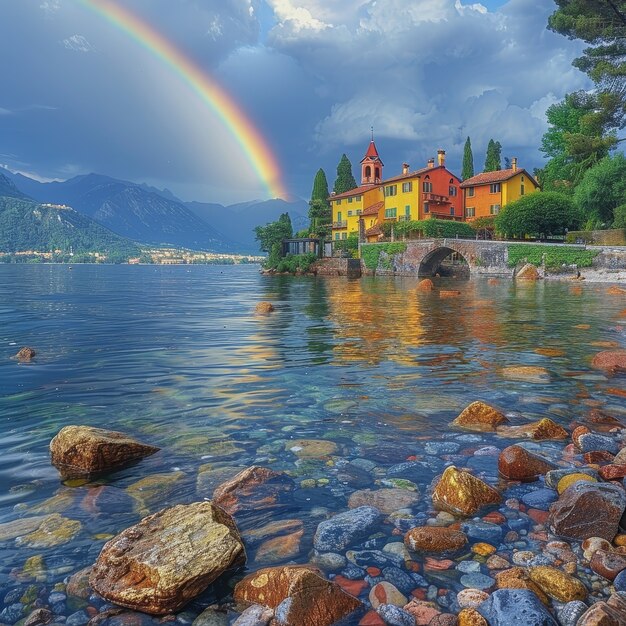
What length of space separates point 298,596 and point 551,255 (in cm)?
6096

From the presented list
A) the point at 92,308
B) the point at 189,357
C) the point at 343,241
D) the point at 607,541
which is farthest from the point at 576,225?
the point at 607,541

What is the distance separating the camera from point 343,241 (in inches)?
3551

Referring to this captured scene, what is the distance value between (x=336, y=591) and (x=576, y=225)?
7064 centimetres

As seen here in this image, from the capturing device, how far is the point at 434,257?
74.9 meters

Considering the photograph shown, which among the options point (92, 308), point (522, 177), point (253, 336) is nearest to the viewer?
point (253, 336)

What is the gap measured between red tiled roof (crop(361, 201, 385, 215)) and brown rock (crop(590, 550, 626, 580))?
86.8m

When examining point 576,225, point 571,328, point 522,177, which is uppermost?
point 522,177

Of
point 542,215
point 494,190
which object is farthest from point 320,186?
point 542,215

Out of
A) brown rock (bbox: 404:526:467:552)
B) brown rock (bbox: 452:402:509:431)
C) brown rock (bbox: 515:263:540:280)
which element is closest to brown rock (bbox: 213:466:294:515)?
brown rock (bbox: 404:526:467:552)

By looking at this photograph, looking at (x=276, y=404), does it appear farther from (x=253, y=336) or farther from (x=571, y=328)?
(x=571, y=328)

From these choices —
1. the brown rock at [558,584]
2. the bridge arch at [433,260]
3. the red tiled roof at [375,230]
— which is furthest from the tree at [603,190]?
the brown rock at [558,584]

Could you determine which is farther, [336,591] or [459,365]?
[459,365]

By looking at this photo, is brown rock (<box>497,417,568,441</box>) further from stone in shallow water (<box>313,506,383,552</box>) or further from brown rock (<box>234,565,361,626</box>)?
brown rock (<box>234,565,361,626</box>)

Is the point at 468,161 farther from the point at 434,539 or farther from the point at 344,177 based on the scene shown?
the point at 434,539
